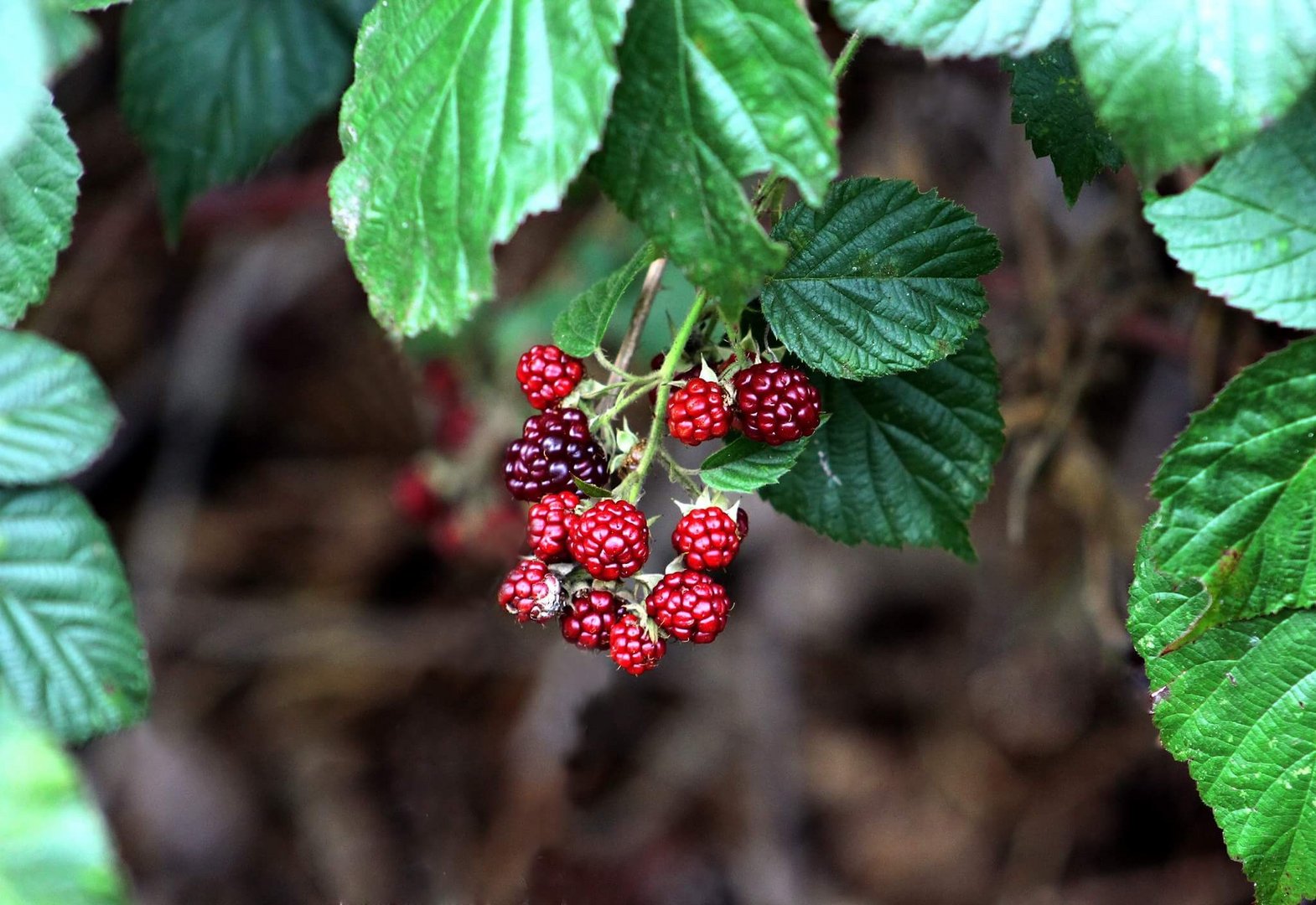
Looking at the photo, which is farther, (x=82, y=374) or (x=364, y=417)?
(x=364, y=417)

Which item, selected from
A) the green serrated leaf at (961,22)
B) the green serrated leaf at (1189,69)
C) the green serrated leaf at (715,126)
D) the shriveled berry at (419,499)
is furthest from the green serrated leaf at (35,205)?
the shriveled berry at (419,499)

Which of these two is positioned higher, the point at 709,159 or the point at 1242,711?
the point at 709,159

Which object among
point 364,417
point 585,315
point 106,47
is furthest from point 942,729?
point 106,47

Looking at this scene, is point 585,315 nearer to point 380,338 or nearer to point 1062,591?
point 1062,591

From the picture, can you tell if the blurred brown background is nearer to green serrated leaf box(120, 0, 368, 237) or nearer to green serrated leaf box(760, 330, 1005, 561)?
green serrated leaf box(120, 0, 368, 237)

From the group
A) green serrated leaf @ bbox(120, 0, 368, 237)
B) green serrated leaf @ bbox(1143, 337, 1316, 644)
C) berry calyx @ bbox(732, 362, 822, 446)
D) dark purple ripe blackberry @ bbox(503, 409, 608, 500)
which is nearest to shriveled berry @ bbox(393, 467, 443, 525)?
green serrated leaf @ bbox(120, 0, 368, 237)

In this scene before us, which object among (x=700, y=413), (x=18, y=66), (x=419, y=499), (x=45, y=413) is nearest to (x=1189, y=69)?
(x=700, y=413)

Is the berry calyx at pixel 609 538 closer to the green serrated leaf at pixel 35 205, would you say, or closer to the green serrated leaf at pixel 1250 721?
the green serrated leaf at pixel 1250 721
